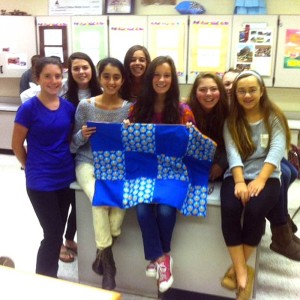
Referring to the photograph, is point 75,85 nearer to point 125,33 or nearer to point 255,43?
point 125,33

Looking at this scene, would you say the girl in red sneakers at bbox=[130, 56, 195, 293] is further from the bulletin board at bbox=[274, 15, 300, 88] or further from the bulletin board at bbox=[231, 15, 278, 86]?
the bulletin board at bbox=[274, 15, 300, 88]

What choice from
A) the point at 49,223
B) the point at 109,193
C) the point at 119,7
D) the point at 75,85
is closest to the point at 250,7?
the point at 119,7

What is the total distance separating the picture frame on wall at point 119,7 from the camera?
4379 mm

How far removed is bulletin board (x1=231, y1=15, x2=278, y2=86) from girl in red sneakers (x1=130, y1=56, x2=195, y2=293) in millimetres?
2358

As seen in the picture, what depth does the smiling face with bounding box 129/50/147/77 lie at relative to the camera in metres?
2.37

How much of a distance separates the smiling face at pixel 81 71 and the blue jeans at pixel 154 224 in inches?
37.3

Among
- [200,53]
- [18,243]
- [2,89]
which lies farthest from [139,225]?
[2,89]

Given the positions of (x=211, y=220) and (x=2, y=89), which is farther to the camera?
(x=2, y=89)

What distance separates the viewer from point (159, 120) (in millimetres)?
1928

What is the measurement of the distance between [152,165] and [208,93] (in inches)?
20.4

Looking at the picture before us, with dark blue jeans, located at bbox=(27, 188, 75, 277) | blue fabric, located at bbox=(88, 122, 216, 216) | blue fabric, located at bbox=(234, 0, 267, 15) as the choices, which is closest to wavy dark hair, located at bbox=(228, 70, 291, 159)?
blue fabric, located at bbox=(88, 122, 216, 216)

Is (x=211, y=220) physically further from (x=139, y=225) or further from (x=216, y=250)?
(x=139, y=225)

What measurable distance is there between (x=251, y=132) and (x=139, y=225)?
0.78 meters

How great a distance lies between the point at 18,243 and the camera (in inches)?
105
